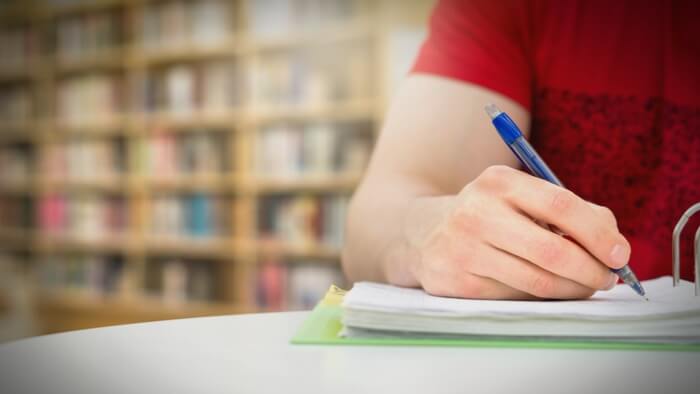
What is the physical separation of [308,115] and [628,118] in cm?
238

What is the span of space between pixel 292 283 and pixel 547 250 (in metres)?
2.74

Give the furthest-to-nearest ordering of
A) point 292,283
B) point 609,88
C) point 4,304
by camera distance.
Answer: point 292,283, point 4,304, point 609,88

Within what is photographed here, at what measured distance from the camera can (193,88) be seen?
338cm

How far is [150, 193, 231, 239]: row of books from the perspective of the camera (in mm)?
3316

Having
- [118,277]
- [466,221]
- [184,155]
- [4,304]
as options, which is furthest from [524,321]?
[118,277]

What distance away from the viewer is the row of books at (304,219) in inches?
120

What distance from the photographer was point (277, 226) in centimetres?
317

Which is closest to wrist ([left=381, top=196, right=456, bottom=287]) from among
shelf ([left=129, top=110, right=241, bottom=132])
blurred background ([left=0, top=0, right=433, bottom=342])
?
blurred background ([left=0, top=0, right=433, bottom=342])

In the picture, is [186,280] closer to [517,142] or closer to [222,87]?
[222,87]

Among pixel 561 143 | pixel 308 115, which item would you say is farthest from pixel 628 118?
pixel 308 115

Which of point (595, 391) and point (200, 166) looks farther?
point (200, 166)

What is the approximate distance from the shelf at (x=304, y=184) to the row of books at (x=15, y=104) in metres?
1.46

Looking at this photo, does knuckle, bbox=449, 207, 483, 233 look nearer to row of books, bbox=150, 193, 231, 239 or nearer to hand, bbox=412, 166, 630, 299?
hand, bbox=412, 166, 630, 299

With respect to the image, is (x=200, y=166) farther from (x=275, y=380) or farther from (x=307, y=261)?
(x=275, y=380)
